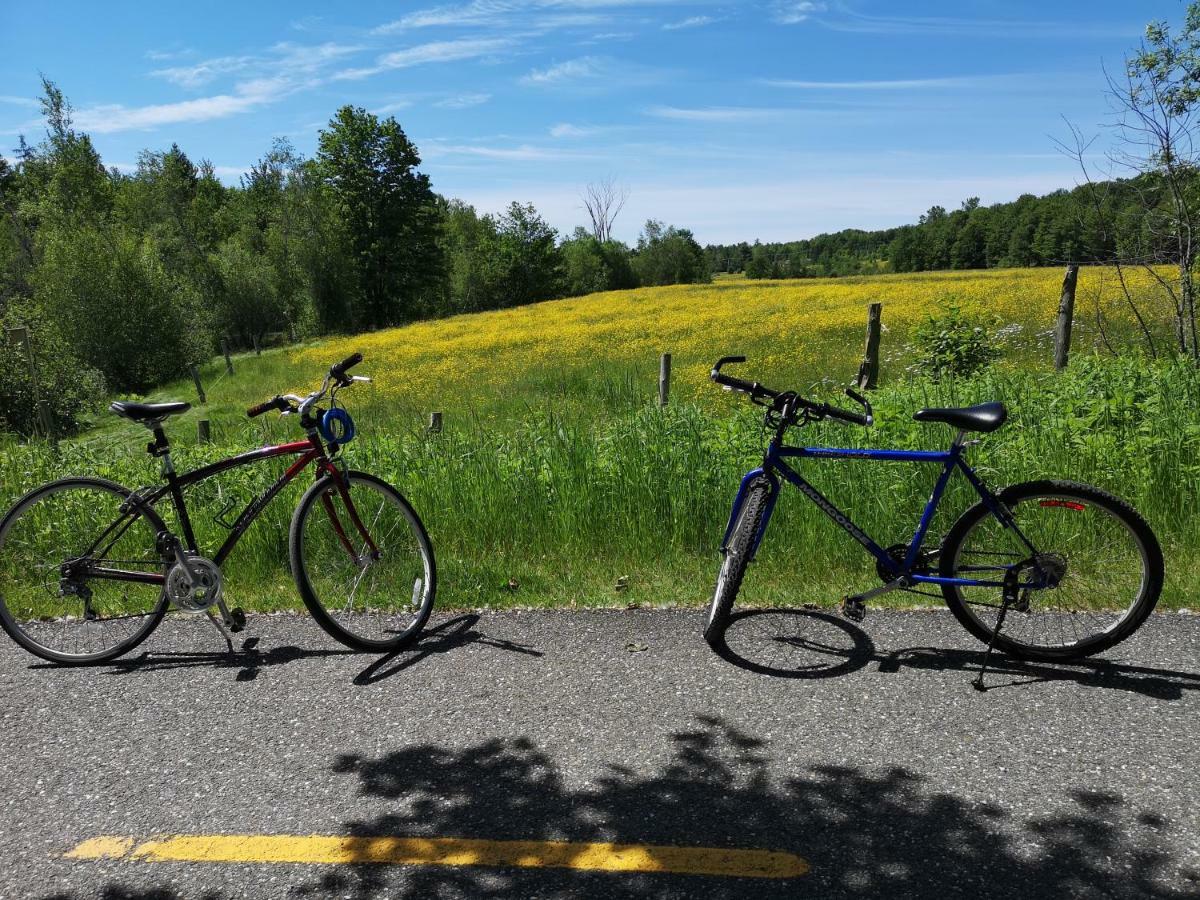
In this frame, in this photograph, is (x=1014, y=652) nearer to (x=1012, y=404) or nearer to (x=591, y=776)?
(x=591, y=776)

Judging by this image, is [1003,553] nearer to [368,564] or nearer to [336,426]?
[368,564]

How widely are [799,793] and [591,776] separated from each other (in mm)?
777

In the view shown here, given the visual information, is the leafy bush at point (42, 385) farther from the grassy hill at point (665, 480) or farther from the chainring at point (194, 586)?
the chainring at point (194, 586)

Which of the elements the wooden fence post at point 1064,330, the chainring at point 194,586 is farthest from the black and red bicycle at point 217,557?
the wooden fence post at point 1064,330

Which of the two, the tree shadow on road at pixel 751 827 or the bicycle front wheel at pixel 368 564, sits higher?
the bicycle front wheel at pixel 368 564

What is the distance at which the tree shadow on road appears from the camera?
2.26 meters

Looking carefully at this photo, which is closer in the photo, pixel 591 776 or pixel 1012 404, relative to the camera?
pixel 591 776

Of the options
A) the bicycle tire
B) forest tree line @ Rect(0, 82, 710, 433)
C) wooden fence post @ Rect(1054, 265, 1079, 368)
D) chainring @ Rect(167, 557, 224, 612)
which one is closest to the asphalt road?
the bicycle tire

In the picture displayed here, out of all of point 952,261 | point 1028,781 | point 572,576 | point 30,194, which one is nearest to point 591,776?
point 1028,781

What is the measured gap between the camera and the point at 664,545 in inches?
207

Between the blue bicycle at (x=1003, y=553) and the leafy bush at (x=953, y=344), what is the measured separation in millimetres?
6600

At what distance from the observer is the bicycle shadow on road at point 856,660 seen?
3.34 metres

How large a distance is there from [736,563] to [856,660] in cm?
75

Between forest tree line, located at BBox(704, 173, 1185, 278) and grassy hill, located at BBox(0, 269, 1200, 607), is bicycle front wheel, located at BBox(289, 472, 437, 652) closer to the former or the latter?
grassy hill, located at BBox(0, 269, 1200, 607)
